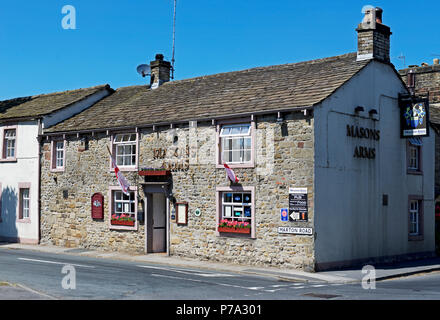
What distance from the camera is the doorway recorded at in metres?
23.8

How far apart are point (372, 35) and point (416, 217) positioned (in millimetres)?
7984

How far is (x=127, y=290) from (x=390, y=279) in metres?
8.93

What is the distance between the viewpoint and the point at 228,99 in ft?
74.3

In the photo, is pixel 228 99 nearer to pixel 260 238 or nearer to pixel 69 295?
pixel 260 238

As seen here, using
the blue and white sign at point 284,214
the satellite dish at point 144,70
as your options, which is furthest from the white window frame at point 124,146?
the blue and white sign at point 284,214

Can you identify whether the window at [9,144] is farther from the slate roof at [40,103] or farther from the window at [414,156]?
the window at [414,156]

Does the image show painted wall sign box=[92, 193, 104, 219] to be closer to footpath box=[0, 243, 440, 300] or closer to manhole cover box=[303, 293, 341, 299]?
footpath box=[0, 243, 440, 300]

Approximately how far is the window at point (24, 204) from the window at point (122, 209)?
6214mm

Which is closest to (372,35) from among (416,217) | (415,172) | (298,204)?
(415,172)

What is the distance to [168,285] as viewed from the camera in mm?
14352

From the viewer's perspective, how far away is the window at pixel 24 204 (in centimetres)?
2877
